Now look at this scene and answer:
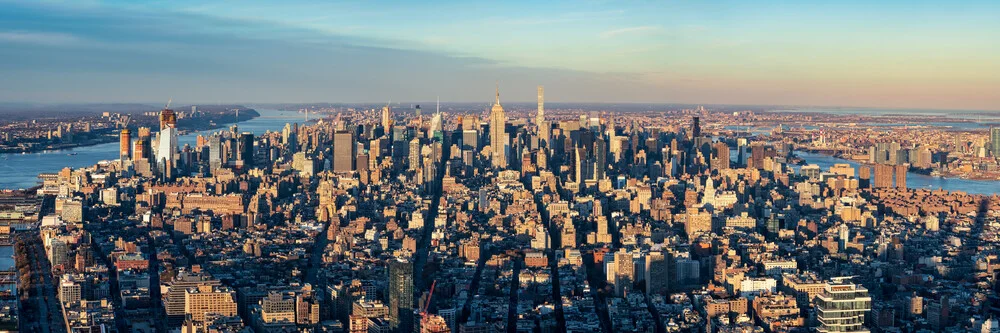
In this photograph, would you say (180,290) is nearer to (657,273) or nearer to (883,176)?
(657,273)

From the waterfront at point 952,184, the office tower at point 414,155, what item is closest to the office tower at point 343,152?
the office tower at point 414,155

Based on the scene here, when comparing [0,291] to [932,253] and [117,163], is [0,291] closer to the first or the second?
[932,253]

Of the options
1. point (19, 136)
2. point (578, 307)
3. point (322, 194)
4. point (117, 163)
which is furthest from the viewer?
point (19, 136)

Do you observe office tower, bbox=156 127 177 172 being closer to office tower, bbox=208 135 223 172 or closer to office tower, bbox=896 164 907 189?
office tower, bbox=208 135 223 172

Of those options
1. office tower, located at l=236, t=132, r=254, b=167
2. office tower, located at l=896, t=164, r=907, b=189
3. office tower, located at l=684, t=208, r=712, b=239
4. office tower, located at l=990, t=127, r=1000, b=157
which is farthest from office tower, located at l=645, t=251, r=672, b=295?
Result: office tower, located at l=990, t=127, r=1000, b=157

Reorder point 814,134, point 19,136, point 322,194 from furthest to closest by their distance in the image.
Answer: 1. point 814,134
2. point 19,136
3. point 322,194

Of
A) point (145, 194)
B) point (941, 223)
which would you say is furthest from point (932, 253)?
point (145, 194)

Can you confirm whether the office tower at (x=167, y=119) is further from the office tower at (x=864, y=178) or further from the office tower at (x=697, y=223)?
the office tower at (x=697, y=223)
